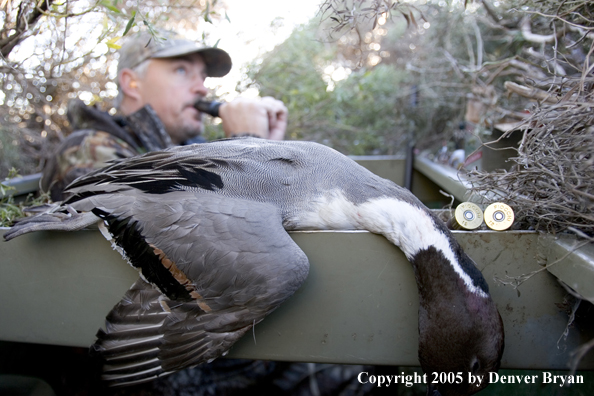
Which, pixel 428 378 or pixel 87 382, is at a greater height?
pixel 428 378

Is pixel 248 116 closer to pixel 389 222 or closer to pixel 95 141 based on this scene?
pixel 95 141

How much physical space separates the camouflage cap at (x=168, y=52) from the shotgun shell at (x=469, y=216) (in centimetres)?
220

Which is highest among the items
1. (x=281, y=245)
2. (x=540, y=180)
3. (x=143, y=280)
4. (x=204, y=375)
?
(x=540, y=180)

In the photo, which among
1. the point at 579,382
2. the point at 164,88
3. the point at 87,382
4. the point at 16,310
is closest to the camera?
the point at 579,382

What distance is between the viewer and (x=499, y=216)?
1.49 meters

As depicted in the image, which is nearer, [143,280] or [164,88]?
[143,280]

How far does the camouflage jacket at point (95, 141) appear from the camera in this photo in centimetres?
270

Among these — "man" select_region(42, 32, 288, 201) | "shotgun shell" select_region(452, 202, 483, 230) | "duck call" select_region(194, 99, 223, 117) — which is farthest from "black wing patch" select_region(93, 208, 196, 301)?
"duck call" select_region(194, 99, 223, 117)

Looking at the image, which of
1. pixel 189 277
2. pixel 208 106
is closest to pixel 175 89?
pixel 208 106

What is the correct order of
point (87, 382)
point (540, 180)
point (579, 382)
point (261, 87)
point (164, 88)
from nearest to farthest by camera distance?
point (540, 180)
point (579, 382)
point (87, 382)
point (164, 88)
point (261, 87)

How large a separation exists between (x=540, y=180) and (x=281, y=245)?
2.85 feet

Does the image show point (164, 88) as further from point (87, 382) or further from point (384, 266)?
point (384, 266)

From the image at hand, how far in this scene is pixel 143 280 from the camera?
5.10ft

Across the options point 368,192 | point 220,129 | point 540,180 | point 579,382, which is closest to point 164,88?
point 220,129
